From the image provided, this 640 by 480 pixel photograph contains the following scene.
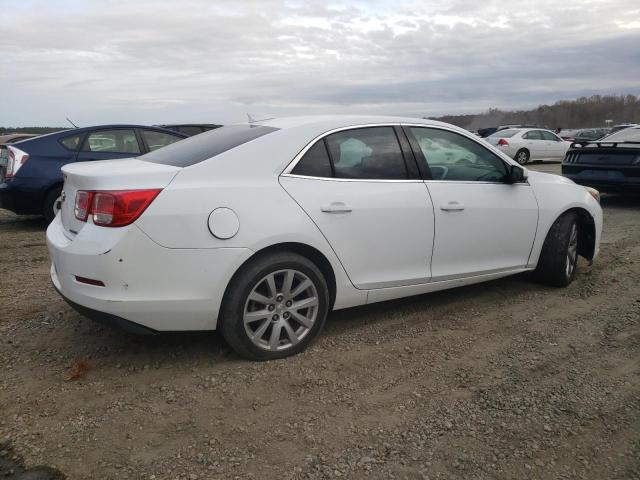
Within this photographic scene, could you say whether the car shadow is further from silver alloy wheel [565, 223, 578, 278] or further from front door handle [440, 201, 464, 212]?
front door handle [440, 201, 464, 212]

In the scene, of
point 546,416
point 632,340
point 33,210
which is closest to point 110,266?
point 546,416

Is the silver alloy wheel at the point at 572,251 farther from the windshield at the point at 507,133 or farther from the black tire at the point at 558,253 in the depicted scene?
the windshield at the point at 507,133

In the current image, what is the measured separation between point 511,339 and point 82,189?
9.56 ft

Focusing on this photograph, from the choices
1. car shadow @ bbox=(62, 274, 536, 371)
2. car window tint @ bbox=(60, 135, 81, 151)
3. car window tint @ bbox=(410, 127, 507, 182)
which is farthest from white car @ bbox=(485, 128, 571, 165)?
car shadow @ bbox=(62, 274, 536, 371)

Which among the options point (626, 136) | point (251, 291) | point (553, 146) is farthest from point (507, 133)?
point (251, 291)

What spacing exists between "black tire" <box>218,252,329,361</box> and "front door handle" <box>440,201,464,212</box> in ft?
3.63

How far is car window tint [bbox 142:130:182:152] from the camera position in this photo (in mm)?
8447

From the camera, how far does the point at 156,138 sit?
337 inches

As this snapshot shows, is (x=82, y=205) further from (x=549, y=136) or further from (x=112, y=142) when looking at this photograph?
(x=549, y=136)

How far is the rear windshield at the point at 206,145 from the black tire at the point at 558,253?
105 inches

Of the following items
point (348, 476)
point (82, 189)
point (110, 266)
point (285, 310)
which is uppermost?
point (82, 189)

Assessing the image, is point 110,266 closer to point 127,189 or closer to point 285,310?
point 127,189

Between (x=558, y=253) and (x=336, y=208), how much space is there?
7.72 feet

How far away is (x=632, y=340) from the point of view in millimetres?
3826
